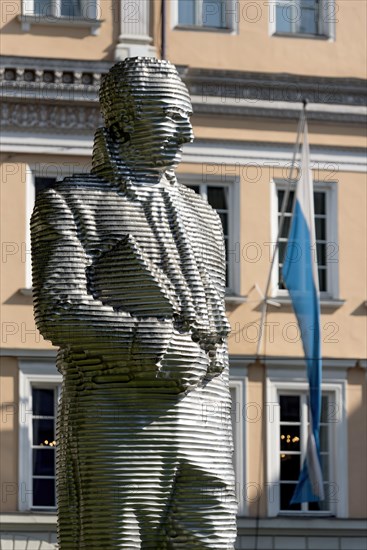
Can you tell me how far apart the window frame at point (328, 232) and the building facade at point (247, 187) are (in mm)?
26

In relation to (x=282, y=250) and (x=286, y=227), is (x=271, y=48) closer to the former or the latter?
(x=286, y=227)

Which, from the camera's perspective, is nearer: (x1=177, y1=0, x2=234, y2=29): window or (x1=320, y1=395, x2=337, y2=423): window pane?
(x1=320, y1=395, x2=337, y2=423): window pane

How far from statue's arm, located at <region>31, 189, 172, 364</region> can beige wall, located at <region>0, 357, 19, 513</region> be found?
1907 cm

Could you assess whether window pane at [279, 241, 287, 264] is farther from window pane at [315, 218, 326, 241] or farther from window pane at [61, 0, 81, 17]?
window pane at [61, 0, 81, 17]

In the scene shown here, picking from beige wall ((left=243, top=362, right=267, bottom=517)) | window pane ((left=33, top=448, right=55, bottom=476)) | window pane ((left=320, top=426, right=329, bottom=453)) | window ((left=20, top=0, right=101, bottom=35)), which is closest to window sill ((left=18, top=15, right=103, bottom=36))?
window ((left=20, top=0, right=101, bottom=35))

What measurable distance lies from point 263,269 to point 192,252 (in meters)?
20.4

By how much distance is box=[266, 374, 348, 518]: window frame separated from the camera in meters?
30.7

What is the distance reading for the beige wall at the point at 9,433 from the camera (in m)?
29.5

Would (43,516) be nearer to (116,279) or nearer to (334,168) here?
(334,168)

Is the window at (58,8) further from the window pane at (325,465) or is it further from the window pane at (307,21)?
the window pane at (325,465)

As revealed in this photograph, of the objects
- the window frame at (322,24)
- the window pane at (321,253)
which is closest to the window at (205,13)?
the window frame at (322,24)

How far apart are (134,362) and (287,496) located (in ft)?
68.4

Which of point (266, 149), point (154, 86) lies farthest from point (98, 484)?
point (266, 149)

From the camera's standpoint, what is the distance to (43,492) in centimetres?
2995
